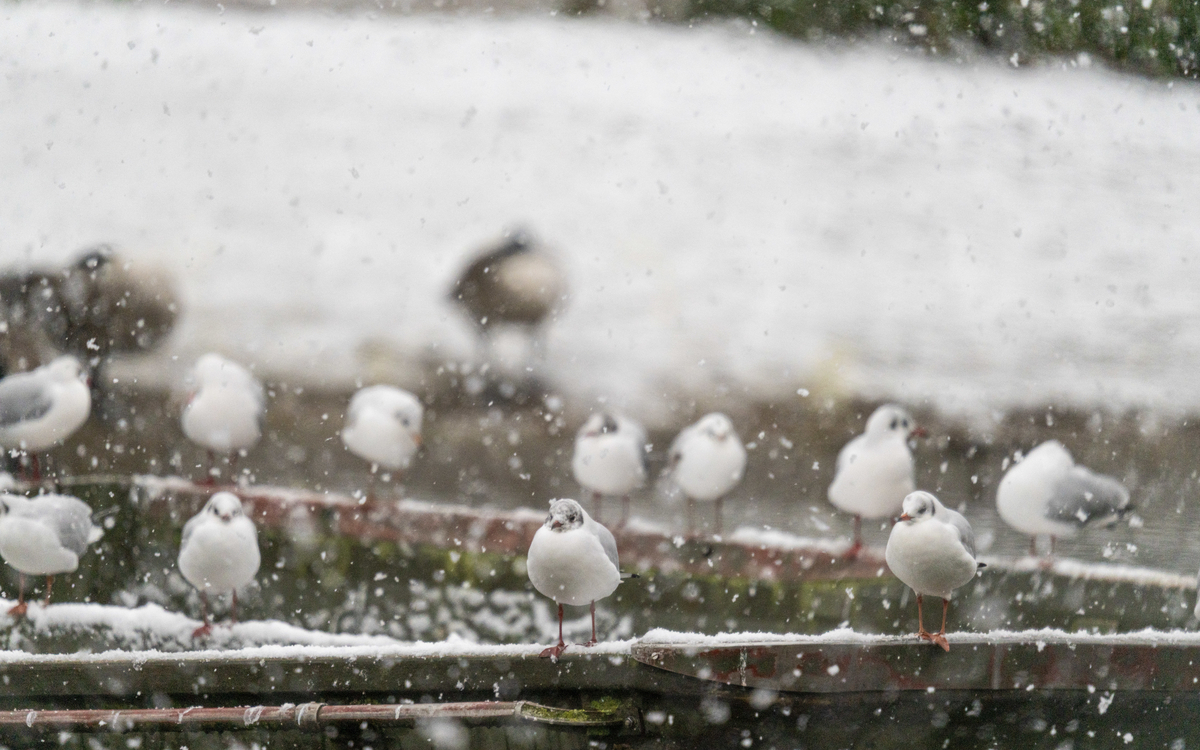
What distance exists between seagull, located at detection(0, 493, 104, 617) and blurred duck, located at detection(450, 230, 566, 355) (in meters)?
3.55

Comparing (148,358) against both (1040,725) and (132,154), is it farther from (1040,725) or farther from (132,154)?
(1040,725)

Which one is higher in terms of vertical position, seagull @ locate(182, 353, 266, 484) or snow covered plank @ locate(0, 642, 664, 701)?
seagull @ locate(182, 353, 266, 484)

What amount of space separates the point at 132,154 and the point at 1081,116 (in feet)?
21.5

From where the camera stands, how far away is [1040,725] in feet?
7.99

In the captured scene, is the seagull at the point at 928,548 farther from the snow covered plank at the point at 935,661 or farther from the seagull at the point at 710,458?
the seagull at the point at 710,458

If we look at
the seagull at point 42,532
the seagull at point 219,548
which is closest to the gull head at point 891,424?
Result: the seagull at point 219,548

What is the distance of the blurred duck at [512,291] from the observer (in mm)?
6566

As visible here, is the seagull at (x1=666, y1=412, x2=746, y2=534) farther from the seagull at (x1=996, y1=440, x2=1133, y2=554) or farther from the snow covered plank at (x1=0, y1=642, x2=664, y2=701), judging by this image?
the snow covered plank at (x1=0, y1=642, x2=664, y2=701)

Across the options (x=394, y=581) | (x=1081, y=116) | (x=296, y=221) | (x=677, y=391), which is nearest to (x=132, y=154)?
(x=296, y=221)

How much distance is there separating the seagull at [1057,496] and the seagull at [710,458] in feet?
2.77

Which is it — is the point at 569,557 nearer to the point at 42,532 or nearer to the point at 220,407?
the point at 42,532

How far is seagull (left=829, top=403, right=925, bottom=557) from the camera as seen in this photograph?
347 centimetres

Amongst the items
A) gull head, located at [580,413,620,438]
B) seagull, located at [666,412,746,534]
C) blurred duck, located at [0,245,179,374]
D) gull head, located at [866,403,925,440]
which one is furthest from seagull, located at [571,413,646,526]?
blurred duck, located at [0,245,179,374]

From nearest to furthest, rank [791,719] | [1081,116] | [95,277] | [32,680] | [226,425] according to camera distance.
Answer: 1. [791,719]
2. [32,680]
3. [226,425]
4. [95,277]
5. [1081,116]
